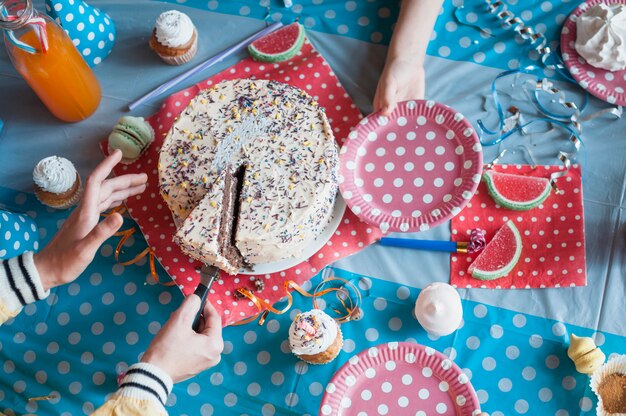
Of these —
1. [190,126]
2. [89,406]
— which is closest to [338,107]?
[190,126]

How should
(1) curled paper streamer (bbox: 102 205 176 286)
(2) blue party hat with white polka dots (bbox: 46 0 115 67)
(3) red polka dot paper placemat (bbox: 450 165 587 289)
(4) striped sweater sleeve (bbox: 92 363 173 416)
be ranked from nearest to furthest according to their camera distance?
(4) striped sweater sleeve (bbox: 92 363 173 416)
(3) red polka dot paper placemat (bbox: 450 165 587 289)
(1) curled paper streamer (bbox: 102 205 176 286)
(2) blue party hat with white polka dots (bbox: 46 0 115 67)

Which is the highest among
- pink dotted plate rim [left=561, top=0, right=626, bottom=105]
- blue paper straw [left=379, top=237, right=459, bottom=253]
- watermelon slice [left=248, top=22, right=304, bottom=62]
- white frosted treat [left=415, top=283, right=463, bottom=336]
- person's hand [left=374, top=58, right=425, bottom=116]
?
pink dotted plate rim [left=561, top=0, right=626, bottom=105]

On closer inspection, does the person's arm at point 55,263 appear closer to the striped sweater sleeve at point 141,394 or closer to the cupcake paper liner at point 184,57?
the striped sweater sleeve at point 141,394

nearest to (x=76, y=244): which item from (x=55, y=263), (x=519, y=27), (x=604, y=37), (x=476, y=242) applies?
(x=55, y=263)

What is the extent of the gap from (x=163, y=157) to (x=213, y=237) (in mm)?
243

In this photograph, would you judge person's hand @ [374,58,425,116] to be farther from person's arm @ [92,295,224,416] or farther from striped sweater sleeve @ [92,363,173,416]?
striped sweater sleeve @ [92,363,173,416]

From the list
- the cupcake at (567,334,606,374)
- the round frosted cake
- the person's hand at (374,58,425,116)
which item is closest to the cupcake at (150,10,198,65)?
the round frosted cake

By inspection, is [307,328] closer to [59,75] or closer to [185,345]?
[185,345]

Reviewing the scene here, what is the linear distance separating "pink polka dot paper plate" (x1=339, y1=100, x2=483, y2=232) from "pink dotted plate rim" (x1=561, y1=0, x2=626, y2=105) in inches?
13.5

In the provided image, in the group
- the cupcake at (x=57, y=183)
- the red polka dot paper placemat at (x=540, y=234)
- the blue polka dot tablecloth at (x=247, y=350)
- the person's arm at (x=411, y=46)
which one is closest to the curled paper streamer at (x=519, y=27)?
the person's arm at (x=411, y=46)

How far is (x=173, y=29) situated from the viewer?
1.67 meters

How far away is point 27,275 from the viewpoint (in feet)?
4.49

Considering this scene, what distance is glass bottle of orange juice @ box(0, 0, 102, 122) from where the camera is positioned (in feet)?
4.78

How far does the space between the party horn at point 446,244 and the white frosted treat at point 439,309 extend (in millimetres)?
97
